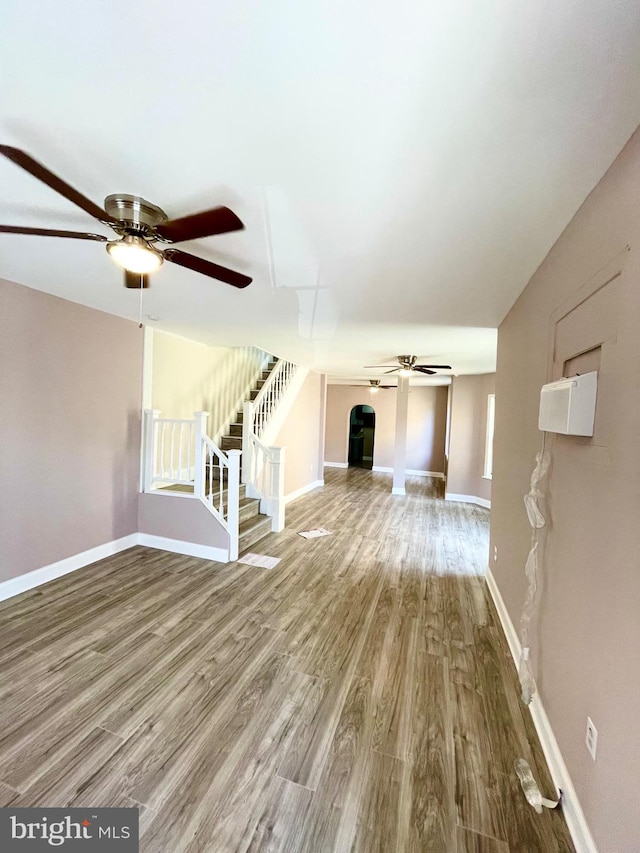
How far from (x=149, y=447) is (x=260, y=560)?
172cm

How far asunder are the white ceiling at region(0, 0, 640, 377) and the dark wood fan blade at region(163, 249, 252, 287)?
181 millimetres

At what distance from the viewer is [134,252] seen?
159 cm

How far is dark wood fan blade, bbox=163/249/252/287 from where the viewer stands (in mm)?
1667

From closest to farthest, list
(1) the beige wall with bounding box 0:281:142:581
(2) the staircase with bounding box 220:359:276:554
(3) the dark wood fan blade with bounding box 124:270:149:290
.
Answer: (3) the dark wood fan blade with bounding box 124:270:149:290, (1) the beige wall with bounding box 0:281:142:581, (2) the staircase with bounding box 220:359:276:554

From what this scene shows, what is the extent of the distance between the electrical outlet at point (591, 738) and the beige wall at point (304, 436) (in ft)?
15.1

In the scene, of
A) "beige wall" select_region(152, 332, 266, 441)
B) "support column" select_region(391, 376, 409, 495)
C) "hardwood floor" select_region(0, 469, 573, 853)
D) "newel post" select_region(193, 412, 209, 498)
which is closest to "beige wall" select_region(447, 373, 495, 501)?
"support column" select_region(391, 376, 409, 495)

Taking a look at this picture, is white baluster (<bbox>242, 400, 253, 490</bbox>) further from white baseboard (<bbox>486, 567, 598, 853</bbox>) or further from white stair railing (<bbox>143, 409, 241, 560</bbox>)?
white baseboard (<bbox>486, 567, 598, 853</bbox>)

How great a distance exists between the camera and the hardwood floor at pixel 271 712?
4.43 feet

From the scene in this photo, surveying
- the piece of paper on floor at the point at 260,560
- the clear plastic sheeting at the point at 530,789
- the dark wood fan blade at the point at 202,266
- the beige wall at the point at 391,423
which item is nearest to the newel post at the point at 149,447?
Answer: the piece of paper on floor at the point at 260,560

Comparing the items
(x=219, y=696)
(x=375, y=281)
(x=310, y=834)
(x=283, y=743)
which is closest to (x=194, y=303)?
(x=375, y=281)

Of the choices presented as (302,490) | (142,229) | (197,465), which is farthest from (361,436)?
(142,229)

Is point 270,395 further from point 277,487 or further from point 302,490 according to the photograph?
point 302,490

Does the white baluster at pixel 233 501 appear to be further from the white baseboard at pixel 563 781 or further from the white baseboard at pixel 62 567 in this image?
the white baseboard at pixel 563 781

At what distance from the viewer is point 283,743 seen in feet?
5.44
